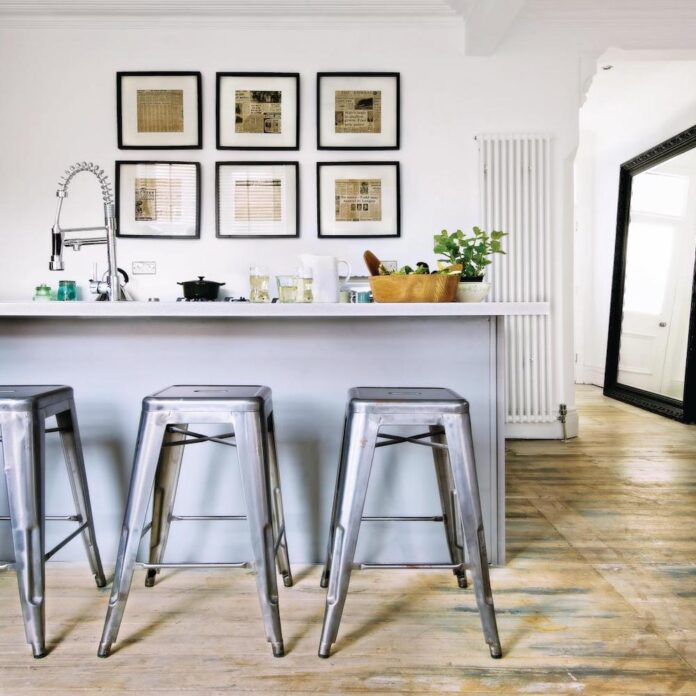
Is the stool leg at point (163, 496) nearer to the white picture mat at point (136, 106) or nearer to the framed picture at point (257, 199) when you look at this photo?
the framed picture at point (257, 199)

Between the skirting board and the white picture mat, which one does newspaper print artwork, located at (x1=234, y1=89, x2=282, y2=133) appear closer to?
the white picture mat

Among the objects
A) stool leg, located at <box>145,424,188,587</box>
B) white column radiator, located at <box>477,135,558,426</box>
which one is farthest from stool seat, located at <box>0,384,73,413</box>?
white column radiator, located at <box>477,135,558,426</box>

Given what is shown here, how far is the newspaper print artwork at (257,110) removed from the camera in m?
3.82

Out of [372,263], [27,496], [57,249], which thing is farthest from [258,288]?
[27,496]

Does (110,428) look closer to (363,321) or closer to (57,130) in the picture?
(363,321)

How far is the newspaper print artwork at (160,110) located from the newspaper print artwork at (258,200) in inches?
22.7

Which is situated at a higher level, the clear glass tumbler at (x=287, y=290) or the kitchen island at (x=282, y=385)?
the clear glass tumbler at (x=287, y=290)

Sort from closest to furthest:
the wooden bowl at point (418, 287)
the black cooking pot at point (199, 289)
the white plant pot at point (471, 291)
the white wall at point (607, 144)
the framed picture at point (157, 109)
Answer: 1. the wooden bowl at point (418, 287)
2. the white plant pot at point (471, 291)
3. the black cooking pot at point (199, 289)
4. the framed picture at point (157, 109)
5. the white wall at point (607, 144)

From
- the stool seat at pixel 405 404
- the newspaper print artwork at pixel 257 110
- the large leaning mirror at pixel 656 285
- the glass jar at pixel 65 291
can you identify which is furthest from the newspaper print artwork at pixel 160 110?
the large leaning mirror at pixel 656 285

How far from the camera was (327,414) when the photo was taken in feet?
6.36

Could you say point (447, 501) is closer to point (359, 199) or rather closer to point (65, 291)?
point (359, 199)

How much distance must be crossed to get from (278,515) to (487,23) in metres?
3.13

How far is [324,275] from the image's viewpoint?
212 cm

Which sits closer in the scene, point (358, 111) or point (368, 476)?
point (368, 476)
